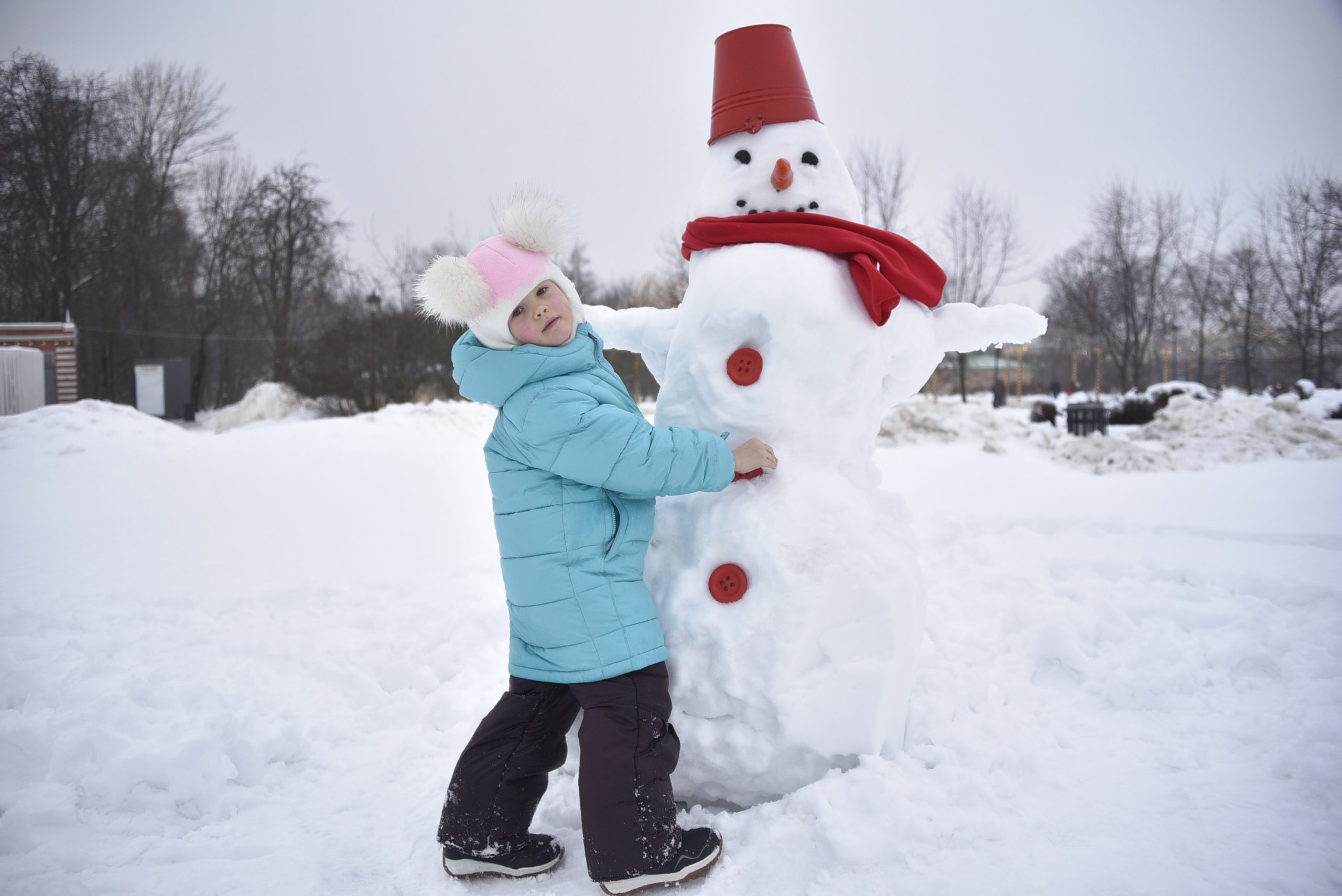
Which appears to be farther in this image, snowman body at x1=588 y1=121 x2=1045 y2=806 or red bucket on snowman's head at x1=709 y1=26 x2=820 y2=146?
red bucket on snowman's head at x1=709 y1=26 x2=820 y2=146

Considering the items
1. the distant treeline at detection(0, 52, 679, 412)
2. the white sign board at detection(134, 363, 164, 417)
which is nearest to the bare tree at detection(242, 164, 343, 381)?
the distant treeline at detection(0, 52, 679, 412)

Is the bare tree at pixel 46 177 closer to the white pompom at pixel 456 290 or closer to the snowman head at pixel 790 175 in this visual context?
the white pompom at pixel 456 290

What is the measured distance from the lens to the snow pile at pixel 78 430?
6.48 m

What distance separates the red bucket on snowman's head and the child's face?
895 mm

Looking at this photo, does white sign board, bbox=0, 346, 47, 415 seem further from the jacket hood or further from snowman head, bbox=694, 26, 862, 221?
snowman head, bbox=694, 26, 862, 221

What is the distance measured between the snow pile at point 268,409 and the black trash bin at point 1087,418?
13.4 m

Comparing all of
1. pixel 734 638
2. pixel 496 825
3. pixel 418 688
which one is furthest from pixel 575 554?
pixel 418 688

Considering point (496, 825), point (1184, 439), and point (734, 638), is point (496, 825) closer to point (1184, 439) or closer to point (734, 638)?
point (734, 638)

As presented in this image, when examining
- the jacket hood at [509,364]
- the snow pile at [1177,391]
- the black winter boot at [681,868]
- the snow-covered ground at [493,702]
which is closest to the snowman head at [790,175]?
the jacket hood at [509,364]

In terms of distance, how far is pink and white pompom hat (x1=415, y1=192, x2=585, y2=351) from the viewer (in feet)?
6.01

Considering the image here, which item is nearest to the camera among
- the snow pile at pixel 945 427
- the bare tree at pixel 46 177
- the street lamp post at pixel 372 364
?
the bare tree at pixel 46 177

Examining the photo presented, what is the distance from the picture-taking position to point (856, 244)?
6.89 feet

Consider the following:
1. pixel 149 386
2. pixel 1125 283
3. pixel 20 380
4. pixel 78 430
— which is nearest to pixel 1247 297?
pixel 1125 283

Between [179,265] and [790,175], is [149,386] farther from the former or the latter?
[790,175]
